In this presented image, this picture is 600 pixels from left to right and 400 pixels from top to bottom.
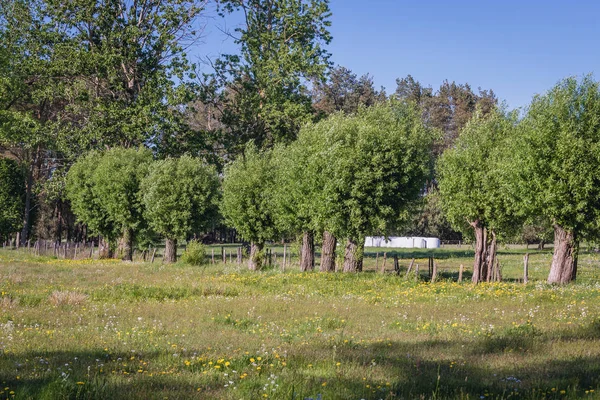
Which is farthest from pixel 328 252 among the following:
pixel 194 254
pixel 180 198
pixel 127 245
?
pixel 127 245

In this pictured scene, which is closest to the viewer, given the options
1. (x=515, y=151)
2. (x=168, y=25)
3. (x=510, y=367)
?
(x=510, y=367)

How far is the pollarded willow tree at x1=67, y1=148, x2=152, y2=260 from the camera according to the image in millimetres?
53500

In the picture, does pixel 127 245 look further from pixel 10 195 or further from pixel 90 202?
pixel 10 195

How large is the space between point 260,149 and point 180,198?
28.2ft

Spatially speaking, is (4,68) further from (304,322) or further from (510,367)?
(510,367)

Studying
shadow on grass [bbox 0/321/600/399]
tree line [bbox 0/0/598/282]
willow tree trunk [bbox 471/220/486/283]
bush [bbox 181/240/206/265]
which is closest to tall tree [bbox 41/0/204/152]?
tree line [bbox 0/0/598/282]

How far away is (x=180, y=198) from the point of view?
158 feet

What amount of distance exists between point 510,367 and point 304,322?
7.25 m

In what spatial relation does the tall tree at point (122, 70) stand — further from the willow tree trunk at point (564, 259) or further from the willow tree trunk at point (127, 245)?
the willow tree trunk at point (564, 259)

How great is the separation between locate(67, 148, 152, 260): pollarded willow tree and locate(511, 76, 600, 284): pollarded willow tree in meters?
34.4

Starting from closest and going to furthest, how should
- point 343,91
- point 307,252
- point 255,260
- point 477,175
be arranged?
point 477,175 < point 307,252 < point 255,260 < point 343,91

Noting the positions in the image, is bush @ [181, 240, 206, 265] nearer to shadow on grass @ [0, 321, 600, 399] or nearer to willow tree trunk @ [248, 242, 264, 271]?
willow tree trunk @ [248, 242, 264, 271]

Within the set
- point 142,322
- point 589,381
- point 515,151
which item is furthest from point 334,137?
point 589,381

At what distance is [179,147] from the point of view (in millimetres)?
55500
